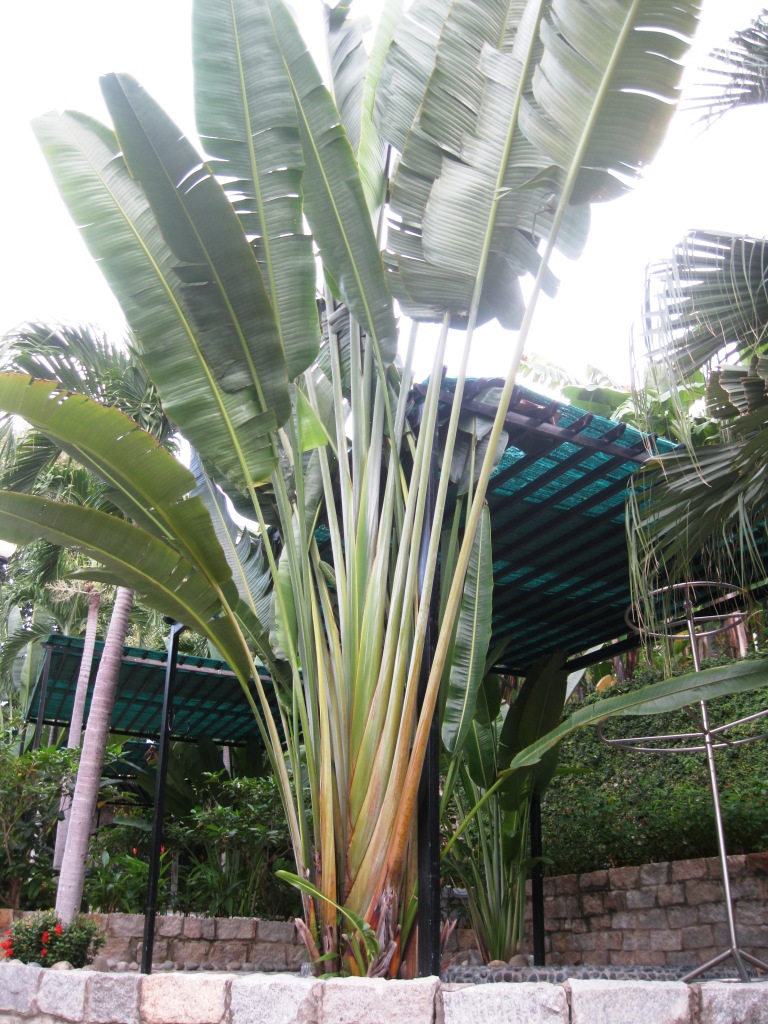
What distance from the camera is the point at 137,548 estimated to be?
3641 millimetres

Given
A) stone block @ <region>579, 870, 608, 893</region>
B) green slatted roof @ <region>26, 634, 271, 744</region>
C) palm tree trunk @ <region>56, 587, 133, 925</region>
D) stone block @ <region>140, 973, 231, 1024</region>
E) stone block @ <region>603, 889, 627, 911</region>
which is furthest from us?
green slatted roof @ <region>26, 634, 271, 744</region>

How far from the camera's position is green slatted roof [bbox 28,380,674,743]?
403cm

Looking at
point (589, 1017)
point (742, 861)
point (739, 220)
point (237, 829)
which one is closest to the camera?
point (589, 1017)

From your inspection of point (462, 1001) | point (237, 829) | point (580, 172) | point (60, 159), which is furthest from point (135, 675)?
point (580, 172)

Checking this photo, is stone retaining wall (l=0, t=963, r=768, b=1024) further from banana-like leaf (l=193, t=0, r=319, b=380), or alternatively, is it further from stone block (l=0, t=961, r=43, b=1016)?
banana-like leaf (l=193, t=0, r=319, b=380)

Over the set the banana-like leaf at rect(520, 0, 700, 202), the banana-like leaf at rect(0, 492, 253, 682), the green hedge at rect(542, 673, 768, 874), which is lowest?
the green hedge at rect(542, 673, 768, 874)

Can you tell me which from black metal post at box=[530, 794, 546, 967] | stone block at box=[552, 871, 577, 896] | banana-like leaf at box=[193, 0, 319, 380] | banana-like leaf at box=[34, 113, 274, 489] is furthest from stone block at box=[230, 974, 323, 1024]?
stone block at box=[552, 871, 577, 896]

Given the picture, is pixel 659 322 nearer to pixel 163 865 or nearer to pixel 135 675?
pixel 135 675

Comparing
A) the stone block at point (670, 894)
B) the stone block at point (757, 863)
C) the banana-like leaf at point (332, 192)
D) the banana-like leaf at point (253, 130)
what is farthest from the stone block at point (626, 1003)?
the stone block at point (670, 894)

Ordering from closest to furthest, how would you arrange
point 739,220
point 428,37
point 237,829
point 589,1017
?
point 589,1017 → point 739,220 → point 428,37 → point 237,829

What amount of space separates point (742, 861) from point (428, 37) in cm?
533

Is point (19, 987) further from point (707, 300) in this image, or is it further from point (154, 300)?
point (707, 300)

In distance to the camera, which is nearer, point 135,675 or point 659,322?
point 659,322

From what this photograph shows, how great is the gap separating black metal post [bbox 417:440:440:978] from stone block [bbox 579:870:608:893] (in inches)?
161
